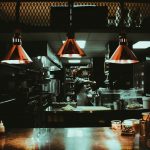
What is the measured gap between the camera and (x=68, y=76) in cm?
2192

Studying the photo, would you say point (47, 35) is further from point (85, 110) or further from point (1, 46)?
point (85, 110)

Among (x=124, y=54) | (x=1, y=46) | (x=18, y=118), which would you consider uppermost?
(x=1, y=46)

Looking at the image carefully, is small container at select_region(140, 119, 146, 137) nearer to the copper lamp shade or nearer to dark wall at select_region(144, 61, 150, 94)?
the copper lamp shade

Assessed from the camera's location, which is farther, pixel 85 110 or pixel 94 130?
pixel 85 110

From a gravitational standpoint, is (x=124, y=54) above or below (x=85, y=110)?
above

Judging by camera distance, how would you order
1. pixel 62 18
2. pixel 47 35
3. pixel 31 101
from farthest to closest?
pixel 47 35, pixel 31 101, pixel 62 18

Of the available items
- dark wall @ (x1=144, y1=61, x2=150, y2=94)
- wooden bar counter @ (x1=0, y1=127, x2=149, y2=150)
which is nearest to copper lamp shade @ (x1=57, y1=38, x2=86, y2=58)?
wooden bar counter @ (x1=0, y1=127, x2=149, y2=150)

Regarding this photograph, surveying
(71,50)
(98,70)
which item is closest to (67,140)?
(71,50)

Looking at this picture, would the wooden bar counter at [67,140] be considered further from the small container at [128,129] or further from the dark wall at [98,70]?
the dark wall at [98,70]

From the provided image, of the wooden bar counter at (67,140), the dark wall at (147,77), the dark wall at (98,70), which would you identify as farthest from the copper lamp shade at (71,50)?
the dark wall at (98,70)

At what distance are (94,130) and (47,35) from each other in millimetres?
4775

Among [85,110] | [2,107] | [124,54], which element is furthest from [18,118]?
[124,54]

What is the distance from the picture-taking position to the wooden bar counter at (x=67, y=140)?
2682 millimetres

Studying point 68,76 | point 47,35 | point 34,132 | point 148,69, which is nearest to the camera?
point 34,132
